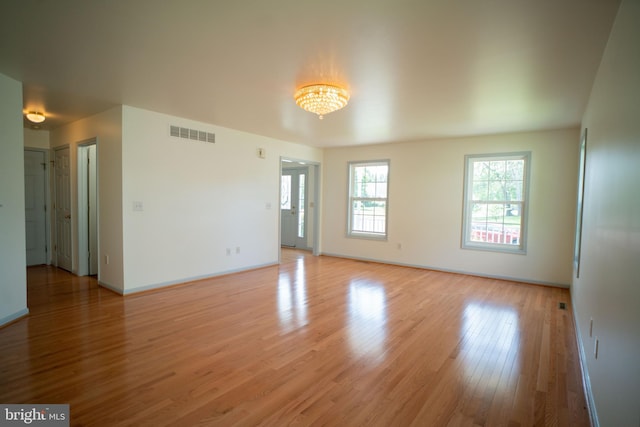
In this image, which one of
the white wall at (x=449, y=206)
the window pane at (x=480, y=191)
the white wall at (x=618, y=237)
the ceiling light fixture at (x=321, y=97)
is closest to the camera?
the white wall at (x=618, y=237)

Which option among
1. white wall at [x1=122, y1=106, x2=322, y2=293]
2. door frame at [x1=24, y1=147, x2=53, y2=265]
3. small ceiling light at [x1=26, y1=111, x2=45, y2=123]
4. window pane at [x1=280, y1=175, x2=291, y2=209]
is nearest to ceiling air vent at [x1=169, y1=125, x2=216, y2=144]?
white wall at [x1=122, y1=106, x2=322, y2=293]

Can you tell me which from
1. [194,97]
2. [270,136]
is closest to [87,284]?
[194,97]

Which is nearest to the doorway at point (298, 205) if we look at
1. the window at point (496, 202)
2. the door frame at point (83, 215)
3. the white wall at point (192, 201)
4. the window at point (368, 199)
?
the window at point (368, 199)

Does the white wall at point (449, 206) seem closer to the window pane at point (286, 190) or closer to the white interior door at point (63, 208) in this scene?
the window pane at point (286, 190)

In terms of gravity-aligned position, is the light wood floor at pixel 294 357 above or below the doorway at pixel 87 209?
below

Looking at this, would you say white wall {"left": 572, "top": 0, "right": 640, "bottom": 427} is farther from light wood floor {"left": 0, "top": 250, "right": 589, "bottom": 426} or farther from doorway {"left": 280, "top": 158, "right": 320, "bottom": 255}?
doorway {"left": 280, "top": 158, "right": 320, "bottom": 255}

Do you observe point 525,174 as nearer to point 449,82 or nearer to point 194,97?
point 449,82

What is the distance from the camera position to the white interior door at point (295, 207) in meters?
8.51

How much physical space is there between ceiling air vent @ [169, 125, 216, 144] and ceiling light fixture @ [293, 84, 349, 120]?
224 cm

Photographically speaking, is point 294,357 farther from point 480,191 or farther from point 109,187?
point 480,191

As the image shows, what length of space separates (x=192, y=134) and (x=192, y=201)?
1.03 meters

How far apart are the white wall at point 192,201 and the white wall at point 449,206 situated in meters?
1.71

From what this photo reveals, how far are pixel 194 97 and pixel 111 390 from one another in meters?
3.02

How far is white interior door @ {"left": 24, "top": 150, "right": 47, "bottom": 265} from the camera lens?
5.73 meters
